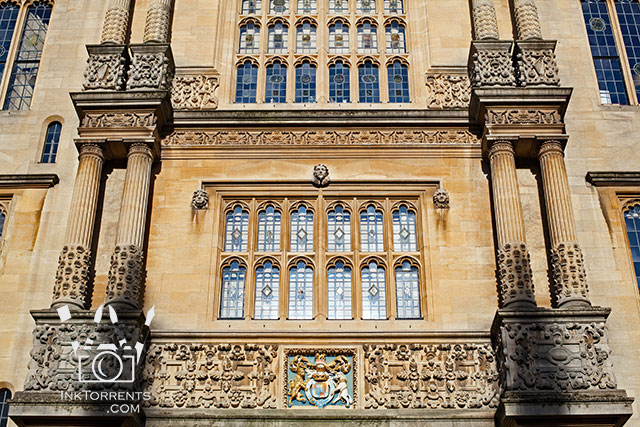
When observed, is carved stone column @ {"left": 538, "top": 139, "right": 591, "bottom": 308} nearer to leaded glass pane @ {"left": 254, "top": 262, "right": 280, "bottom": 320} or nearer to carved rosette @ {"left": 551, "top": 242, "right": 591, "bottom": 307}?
carved rosette @ {"left": 551, "top": 242, "right": 591, "bottom": 307}

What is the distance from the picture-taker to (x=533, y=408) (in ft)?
43.9

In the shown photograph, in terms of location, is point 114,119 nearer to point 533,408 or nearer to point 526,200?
point 526,200

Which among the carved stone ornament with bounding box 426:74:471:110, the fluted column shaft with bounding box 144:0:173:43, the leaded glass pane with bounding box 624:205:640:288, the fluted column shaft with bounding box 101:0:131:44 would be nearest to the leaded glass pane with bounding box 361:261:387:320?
the carved stone ornament with bounding box 426:74:471:110

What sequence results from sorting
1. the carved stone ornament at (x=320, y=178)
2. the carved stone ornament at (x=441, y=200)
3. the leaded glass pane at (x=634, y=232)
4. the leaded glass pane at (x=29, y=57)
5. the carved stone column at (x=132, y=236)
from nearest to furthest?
the carved stone column at (x=132, y=236)
the leaded glass pane at (x=634, y=232)
the carved stone ornament at (x=441, y=200)
the carved stone ornament at (x=320, y=178)
the leaded glass pane at (x=29, y=57)

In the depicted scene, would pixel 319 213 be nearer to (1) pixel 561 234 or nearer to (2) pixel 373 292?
(2) pixel 373 292

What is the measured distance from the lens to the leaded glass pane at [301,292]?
51.5 ft

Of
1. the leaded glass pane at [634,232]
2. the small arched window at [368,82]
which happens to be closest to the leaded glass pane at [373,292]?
the small arched window at [368,82]

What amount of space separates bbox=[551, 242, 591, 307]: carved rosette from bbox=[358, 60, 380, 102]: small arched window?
16.0 feet

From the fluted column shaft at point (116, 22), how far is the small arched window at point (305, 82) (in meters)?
3.41

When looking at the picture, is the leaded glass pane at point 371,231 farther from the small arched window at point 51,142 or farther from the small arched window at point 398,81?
the small arched window at point 51,142

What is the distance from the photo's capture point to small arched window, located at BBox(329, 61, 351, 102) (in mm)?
18141

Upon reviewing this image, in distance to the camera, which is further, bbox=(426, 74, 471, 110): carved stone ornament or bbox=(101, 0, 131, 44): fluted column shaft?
bbox=(101, 0, 131, 44): fluted column shaft

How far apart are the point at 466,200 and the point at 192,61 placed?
5.99 m

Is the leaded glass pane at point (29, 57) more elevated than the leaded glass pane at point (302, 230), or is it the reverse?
the leaded glass pane at point (29, 57)
